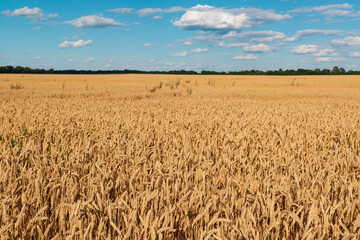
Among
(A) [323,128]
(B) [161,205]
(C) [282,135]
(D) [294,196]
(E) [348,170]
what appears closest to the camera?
(B) [161,205]

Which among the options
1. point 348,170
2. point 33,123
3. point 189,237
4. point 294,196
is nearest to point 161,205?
point 189,237

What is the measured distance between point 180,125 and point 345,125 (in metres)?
2.91

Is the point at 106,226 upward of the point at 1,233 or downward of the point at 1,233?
downward

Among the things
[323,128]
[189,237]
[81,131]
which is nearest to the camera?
[189,237]

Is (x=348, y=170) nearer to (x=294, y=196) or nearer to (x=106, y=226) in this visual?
(x=294, y=196)

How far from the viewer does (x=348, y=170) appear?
9.25 feet

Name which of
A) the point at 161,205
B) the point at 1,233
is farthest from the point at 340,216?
the point at 1,233

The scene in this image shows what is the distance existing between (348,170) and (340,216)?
123 cm

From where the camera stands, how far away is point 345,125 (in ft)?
16.5

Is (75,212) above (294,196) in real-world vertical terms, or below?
above

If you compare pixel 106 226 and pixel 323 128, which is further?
pixel 323 128

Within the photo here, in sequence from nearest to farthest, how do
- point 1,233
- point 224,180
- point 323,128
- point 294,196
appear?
point 1,233
point 294,196
point 224,180
point 323,128

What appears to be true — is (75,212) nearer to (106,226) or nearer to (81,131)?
(106,226)

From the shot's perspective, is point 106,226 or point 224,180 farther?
point 224,180
